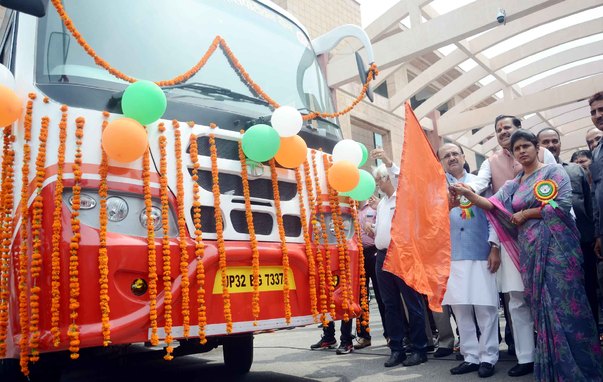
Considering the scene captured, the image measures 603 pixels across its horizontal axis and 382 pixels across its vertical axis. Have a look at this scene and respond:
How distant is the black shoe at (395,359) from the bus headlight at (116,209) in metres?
2.70

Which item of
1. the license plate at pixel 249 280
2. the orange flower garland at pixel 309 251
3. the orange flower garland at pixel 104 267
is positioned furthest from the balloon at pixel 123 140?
the orange flower garland at pixel 309 251

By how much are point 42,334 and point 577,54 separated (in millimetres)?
13370

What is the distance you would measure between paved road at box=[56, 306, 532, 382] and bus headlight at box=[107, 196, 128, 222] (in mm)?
1784

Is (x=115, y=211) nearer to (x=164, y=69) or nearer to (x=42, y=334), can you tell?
(x=42, y=334)

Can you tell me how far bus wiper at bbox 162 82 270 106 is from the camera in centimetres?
325

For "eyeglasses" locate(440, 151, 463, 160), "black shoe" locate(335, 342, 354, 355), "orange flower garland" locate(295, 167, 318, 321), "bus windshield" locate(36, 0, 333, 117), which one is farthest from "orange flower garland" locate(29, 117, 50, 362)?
"black shoe" locate(335, 342, 354, 355)

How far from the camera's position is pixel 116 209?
2.74 meters

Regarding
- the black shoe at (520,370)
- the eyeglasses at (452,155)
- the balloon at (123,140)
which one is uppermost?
the eyeglasses at (452,155)

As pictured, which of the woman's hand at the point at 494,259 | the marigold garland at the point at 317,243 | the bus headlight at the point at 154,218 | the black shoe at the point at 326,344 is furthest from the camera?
the black shoe at the point at 326,344

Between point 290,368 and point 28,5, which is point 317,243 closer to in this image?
point 290,368

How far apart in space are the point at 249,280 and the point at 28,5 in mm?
1829

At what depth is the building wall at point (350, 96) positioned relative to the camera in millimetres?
12320

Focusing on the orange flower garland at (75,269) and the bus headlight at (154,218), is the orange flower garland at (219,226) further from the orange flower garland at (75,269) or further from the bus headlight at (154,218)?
the orange flower garland at (75,269)

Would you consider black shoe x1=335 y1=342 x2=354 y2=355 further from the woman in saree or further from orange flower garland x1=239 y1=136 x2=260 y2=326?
orange flower garland x1=239 y1=136 x2=260 y2=326
